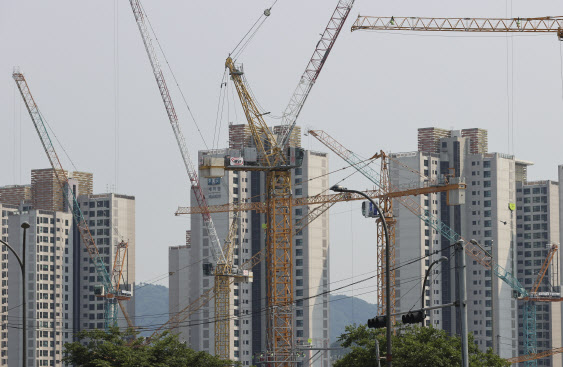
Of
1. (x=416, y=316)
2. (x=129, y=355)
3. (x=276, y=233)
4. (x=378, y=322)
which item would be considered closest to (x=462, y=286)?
(x=416, y=316)

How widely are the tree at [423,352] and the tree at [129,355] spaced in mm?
14727

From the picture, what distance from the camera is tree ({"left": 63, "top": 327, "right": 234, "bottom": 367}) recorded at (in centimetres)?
10412

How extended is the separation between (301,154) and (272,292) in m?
19.8

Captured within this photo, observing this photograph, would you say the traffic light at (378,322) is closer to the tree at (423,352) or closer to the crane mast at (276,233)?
the tree at (423,352)

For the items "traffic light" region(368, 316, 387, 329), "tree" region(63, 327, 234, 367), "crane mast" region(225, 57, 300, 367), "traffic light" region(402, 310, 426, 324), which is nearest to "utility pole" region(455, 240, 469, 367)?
"traffic light" region(402, 310, 426, 324)

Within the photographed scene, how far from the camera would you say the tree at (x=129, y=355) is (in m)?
104

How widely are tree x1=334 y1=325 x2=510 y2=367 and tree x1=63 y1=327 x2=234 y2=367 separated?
48.3 feet

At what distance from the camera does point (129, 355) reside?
10412 centimetres

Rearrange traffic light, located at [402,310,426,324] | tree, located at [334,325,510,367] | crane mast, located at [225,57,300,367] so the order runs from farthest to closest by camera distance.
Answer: crane mast, located at [225,57,300,367]
tree, located at [334,325,510,367]
traffic light, located at [402,310,426,324]

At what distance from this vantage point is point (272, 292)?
169500 mm

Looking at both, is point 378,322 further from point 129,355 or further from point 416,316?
point 129,355

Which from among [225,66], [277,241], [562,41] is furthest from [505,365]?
[225,66]

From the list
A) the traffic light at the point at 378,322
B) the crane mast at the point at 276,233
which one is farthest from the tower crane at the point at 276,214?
the traffic light at the point at 378,322

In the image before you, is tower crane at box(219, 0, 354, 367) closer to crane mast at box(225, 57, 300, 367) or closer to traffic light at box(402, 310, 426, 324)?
crane mast at box(225, 57, 300, 367)
